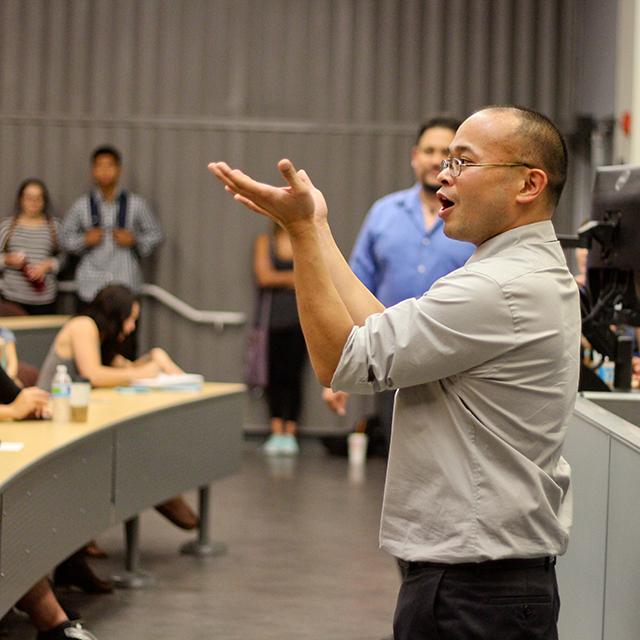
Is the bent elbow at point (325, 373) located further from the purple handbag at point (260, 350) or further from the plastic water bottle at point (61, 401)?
the purple handbag at point (260, 350)

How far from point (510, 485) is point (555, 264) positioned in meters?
0.37

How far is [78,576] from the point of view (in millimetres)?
4895

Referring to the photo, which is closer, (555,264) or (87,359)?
(555,264)

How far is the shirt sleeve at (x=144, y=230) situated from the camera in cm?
927

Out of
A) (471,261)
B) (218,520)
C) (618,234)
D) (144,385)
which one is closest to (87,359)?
(144,385)

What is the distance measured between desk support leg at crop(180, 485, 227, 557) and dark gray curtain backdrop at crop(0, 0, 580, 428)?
11.9 feet

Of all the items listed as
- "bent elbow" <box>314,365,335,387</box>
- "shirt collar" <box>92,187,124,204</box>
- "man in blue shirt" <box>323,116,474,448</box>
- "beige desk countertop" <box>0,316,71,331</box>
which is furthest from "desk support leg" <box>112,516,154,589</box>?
"shirt collar" <box>92,187,124,204</box>

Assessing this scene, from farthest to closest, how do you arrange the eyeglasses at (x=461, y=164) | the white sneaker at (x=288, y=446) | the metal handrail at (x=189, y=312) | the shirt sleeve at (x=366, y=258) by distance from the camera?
the metal handrail at (x=189, y=312) → the white sneaker at (x=288, y=446) → the shirt sleeve at (x=366, y=258) → the eyeglasses at (x=461, y=164)

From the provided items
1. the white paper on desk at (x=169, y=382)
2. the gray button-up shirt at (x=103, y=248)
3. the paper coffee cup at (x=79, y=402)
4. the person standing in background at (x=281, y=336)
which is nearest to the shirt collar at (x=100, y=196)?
the gray button-up shirt at (x=103, y=248)

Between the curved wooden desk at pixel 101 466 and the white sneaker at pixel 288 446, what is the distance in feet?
9.68

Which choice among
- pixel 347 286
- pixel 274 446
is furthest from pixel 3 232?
pixel 347 286

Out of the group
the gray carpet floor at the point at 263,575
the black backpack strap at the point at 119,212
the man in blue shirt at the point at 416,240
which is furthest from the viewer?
the black backpack strap at the point at 119,212

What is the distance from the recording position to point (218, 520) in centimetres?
654

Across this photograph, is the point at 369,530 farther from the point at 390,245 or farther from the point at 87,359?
the point at 390,245
